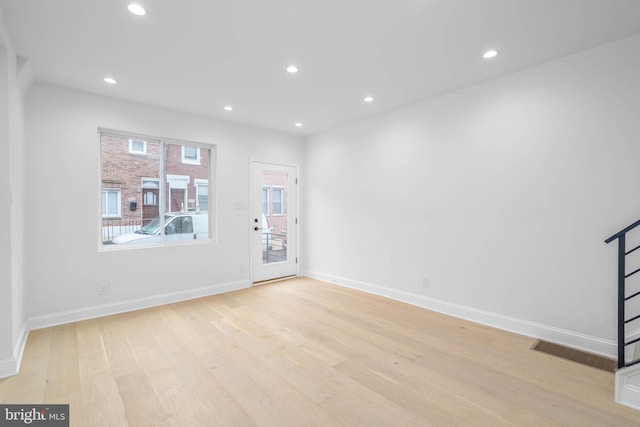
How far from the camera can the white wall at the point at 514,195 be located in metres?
2.60

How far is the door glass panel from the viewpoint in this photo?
5.24 meters

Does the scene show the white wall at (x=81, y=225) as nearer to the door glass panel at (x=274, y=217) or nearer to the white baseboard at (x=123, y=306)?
the white baseboard at (x=123, y=306)

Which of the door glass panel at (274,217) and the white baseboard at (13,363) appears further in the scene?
the door glass panel at (274,217)

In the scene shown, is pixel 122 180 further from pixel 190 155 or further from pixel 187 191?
pixel 190 155

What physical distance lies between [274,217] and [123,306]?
260 cm

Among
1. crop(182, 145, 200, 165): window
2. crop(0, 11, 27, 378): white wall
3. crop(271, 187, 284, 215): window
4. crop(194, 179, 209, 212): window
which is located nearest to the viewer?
crop(0, 11, 27, 378): white wall

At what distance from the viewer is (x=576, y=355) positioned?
2.61 metres

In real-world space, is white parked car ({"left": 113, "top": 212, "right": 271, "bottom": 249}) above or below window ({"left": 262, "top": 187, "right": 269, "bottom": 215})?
below

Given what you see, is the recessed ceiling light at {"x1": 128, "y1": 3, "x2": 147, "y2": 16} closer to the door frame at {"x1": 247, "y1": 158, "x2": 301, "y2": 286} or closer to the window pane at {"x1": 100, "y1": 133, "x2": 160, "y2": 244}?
the window pane at {"x1": 100, "y1": 133, "x2": 160, "y2": 244}

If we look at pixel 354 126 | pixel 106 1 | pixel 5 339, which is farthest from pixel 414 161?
pixel 5 339

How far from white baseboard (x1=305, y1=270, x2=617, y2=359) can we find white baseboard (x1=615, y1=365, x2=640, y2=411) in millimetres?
698

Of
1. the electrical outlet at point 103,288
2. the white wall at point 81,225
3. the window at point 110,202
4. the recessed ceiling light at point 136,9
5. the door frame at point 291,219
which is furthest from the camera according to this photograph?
the door frame at point 291,219

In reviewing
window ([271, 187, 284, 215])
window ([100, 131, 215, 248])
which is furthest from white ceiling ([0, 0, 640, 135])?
window ([271, 187, 284, 215])

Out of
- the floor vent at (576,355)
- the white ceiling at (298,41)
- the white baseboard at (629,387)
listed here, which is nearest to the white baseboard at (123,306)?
the white ceiling at (298,41)
